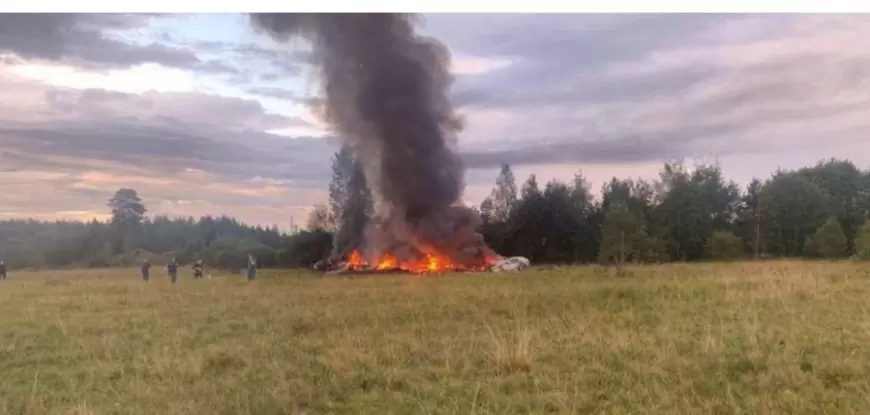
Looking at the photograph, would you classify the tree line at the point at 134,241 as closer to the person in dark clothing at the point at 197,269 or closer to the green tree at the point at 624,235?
the person in dark clothing at the point at 197,269

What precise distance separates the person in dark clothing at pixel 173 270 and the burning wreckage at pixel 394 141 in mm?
1303

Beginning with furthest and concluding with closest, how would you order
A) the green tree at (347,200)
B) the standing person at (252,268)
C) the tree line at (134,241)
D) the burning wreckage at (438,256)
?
the burning wreckage at (438,256), the green tree at (347,200), the standing person at (252,268), the tree line at (134,241)

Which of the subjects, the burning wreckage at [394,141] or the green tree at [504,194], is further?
the green tree at [504,194]

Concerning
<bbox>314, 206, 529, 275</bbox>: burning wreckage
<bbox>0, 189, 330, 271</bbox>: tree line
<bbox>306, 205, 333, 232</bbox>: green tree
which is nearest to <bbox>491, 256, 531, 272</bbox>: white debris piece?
<bbox>314, 206, 529, 275</bbox>: burning wreckage

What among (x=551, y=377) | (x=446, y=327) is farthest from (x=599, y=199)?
(x=551, y=377)

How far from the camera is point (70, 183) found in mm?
4457

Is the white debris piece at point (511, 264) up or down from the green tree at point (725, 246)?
down

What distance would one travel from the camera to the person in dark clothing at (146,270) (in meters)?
4.82

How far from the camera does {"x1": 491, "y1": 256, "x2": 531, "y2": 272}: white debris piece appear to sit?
23.9ft

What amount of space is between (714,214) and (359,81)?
166 inches

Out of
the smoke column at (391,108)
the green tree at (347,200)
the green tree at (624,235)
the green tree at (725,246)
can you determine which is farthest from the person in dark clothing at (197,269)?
the green tree at (725,246)

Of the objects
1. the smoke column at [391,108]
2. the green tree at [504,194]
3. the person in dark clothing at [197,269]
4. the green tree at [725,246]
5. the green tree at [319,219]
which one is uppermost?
the smoke column at [391,108]

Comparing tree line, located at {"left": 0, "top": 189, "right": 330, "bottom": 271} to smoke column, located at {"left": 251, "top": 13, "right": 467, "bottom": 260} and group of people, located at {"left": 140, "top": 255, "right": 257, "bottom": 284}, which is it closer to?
group of people, located at {"left": 140, "top": 255, "right": 257, "bottom": 284}

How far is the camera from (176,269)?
486 cm
